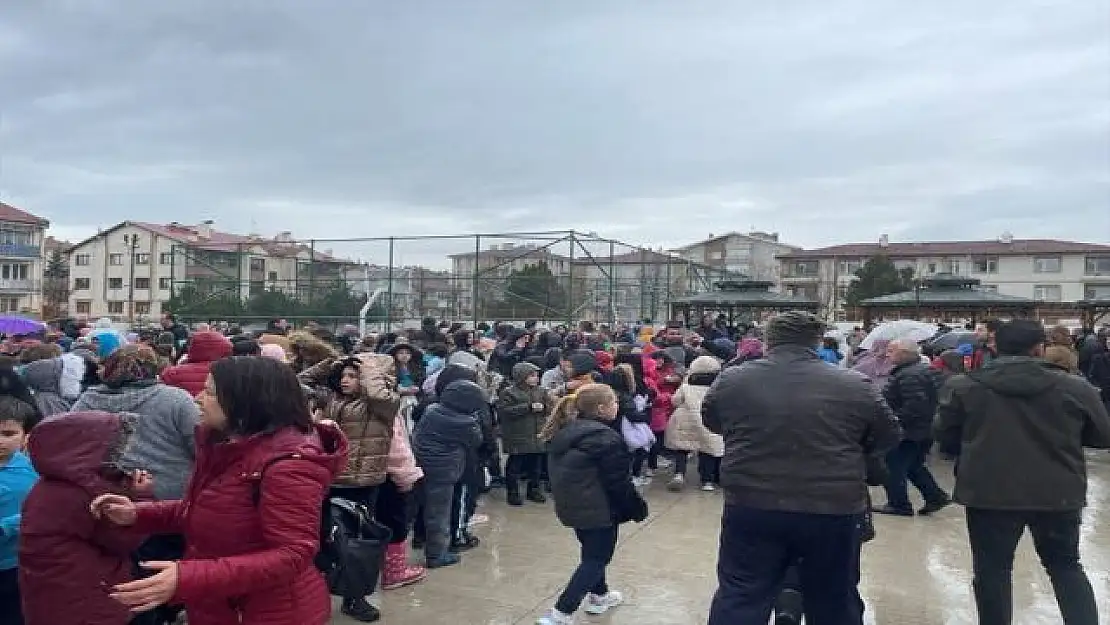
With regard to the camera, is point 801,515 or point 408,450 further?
point 408,450

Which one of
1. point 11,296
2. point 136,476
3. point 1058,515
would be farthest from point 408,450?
point 11,296

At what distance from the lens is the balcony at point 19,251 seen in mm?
56375

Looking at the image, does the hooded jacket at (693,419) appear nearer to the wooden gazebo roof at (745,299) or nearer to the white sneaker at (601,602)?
the white sneaker at (601,602)

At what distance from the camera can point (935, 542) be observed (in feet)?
21.2

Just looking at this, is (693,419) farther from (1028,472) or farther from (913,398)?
(1028,472)

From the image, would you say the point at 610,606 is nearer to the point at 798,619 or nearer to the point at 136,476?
the point at 798,619

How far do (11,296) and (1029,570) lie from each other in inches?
2602

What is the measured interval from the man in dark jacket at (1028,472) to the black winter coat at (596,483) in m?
1.66

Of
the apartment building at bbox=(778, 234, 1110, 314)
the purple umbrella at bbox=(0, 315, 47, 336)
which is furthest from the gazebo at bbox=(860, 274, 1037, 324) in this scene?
the apartment building at bbox=(778, 234, 1110, 314)

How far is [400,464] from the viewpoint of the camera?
195 inches

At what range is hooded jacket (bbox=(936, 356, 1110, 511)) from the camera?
3.81m

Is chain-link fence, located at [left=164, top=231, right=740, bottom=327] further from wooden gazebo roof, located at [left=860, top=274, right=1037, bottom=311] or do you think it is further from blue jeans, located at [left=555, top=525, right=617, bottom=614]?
blue jeans, located at [left=555, top=525, right=617, bottom=614]

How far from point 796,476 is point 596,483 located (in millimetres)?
1502

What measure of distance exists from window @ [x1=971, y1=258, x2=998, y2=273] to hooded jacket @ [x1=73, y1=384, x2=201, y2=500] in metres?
65.0
